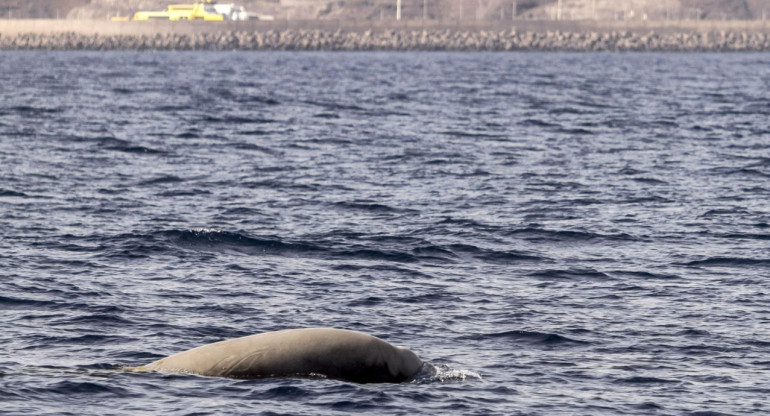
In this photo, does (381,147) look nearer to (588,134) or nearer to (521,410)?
(588,134)

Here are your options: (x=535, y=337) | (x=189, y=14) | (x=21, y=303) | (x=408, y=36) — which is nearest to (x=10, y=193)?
(x=21, y=303)

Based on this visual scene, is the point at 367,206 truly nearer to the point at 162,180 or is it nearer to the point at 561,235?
the point at 561,235

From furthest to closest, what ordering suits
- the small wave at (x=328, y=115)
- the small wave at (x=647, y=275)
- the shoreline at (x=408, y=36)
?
the shoreline at (x=408, y=36)
the small wave at (x=328, y=115)
the small wave at (x=647, y=275)

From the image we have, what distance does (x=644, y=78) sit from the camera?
92000 millimetres

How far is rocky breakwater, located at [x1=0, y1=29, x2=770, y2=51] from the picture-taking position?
16038 cm

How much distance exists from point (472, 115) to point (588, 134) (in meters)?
9.65

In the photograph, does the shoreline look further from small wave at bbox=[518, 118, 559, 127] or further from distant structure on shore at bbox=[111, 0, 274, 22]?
small wave at bbox=[518, 118, 559, 127]

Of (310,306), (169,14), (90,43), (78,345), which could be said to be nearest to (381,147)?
(310,306)

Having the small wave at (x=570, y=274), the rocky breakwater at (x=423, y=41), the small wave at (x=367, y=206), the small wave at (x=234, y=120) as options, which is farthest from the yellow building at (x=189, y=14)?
the small wave at (x=570, y=274)

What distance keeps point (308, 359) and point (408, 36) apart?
152039mm

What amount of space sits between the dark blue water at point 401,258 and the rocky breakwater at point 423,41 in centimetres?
11214

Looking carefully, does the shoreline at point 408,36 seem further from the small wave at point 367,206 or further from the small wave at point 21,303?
the small wave at point 21,303

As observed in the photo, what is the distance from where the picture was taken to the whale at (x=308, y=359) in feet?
45.0

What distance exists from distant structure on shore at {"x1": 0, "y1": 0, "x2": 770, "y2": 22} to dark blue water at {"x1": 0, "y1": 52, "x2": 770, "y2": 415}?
13011 centimetres
